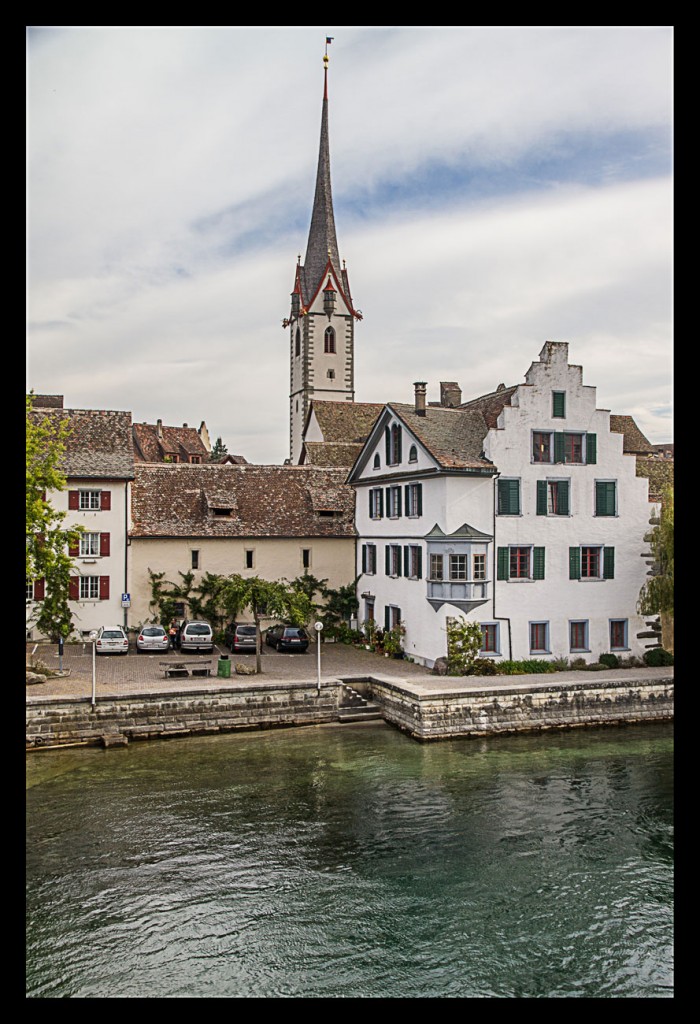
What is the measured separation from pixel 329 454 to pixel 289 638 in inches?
597

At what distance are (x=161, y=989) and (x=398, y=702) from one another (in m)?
15.3

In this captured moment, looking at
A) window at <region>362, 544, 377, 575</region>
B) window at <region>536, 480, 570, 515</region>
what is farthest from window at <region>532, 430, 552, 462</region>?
window at <region>362, 544, 377, 575</region>

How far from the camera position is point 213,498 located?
38750mm

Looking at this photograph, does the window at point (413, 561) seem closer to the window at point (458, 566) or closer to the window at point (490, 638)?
the window at point (458, 566)

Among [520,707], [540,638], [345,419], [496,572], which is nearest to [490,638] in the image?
[540,638]

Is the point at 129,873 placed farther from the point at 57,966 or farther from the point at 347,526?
the point at 347,526

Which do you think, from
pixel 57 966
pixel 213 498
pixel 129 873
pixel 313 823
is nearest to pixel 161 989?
pixel 57 966

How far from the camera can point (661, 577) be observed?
→ 1251 inches

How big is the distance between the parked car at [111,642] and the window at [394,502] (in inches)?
449

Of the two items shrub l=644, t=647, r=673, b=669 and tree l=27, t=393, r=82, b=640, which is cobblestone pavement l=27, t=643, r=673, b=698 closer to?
shrub l=644, t=647, r=673, b=669

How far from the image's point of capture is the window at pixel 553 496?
31.2 metres

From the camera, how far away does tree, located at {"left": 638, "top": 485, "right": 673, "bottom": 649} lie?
31.4 m

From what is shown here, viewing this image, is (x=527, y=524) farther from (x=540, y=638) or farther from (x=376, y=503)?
(x=376, y=503)
